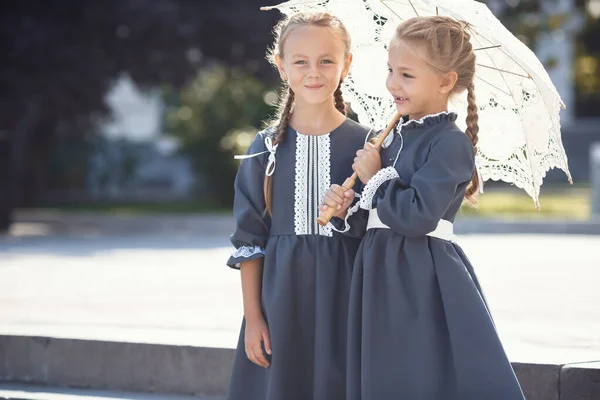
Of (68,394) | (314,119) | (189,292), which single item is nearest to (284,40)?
(314,119)

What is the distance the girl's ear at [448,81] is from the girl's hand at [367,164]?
0.30m

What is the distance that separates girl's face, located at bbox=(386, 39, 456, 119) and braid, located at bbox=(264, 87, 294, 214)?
1.55 feet

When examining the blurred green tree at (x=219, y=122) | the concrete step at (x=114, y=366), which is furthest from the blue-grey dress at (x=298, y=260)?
the blurred green tree at (x=219, y=122)

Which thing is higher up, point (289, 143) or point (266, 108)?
point (266, 108)

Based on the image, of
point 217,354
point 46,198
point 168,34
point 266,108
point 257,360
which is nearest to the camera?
point 257,360

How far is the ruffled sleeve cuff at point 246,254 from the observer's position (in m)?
3.39

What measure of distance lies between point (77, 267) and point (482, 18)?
640 cm

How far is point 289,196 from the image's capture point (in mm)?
3471

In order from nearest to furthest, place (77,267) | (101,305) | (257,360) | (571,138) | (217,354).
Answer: (257,360) → (217,354) → (101,305) → (77,267) → (571,138)

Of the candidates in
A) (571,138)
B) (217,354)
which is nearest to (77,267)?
(217,354)

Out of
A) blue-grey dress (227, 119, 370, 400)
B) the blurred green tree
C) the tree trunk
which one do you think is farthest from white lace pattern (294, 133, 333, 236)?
the blurred green tree

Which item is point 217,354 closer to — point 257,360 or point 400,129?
point 257,360

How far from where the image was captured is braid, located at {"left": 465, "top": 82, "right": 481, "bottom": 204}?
334 cm

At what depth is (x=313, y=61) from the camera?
3396 mm
